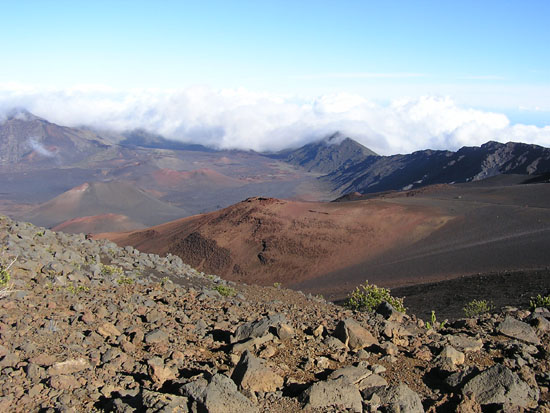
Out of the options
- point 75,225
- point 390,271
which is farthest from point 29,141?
point 390,271

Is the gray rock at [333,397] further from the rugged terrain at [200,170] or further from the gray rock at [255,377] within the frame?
the rugged terrain at [200,170]

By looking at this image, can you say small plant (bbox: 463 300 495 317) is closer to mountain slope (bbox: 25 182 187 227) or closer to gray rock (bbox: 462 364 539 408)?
gray rock (bbox: 462 364 539 408)

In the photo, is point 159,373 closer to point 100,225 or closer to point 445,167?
point 100,225

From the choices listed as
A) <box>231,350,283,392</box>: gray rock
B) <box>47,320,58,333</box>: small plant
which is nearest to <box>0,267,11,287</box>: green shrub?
<box>47,320,58,333</box>: small plant

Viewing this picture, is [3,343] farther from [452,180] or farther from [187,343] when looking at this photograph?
[452,180]

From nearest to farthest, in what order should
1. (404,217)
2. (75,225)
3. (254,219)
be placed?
(404,217) → (254,219) → (75,225)

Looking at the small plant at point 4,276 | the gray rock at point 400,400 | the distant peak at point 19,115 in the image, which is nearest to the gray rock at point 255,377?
the gray rock at point 400,400
